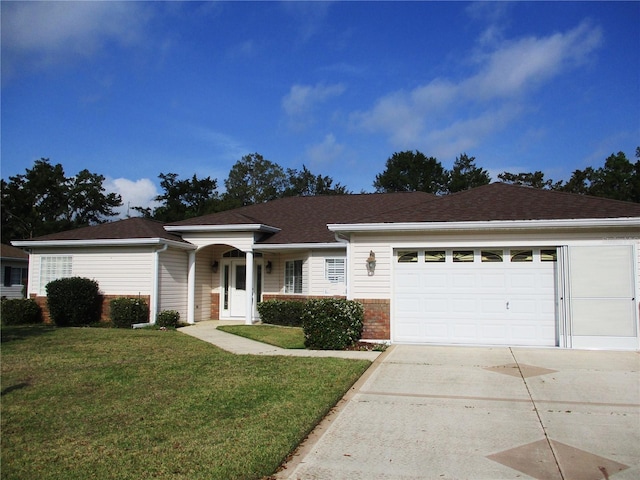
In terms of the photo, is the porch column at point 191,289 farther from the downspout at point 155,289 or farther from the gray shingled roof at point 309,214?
the downspout at point 155,289

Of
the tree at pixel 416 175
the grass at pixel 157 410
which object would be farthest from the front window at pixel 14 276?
the tree at pixel 416 175

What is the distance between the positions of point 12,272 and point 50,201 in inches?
851

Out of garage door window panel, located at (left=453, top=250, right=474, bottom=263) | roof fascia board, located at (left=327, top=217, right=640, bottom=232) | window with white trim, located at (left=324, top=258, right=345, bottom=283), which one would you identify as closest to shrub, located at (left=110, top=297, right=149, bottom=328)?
window with white trim, located at (left=324, top=258, right=345, bottom=283)

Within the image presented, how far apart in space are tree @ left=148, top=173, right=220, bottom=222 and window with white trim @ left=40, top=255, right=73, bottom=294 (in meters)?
29.3

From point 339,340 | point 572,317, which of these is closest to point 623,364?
point 572,317

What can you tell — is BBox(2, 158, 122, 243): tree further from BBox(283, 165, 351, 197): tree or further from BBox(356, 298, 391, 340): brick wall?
BBox(356, 298, 391, 340): brick wall

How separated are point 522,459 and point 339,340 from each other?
661cm

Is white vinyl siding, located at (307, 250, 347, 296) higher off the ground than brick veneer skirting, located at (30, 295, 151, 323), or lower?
higher

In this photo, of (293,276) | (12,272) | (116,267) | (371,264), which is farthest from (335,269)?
(12,272)

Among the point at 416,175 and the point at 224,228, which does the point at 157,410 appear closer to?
the point at 224,228

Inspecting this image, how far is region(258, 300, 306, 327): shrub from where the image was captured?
16.7m

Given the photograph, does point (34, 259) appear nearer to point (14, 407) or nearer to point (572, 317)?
point (14, 407)

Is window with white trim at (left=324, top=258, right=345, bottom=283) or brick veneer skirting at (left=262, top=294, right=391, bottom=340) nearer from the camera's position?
brick veneer skirting at (left=262, top=294, right=391, bottom=340)

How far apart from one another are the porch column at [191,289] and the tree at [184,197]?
30.0m
